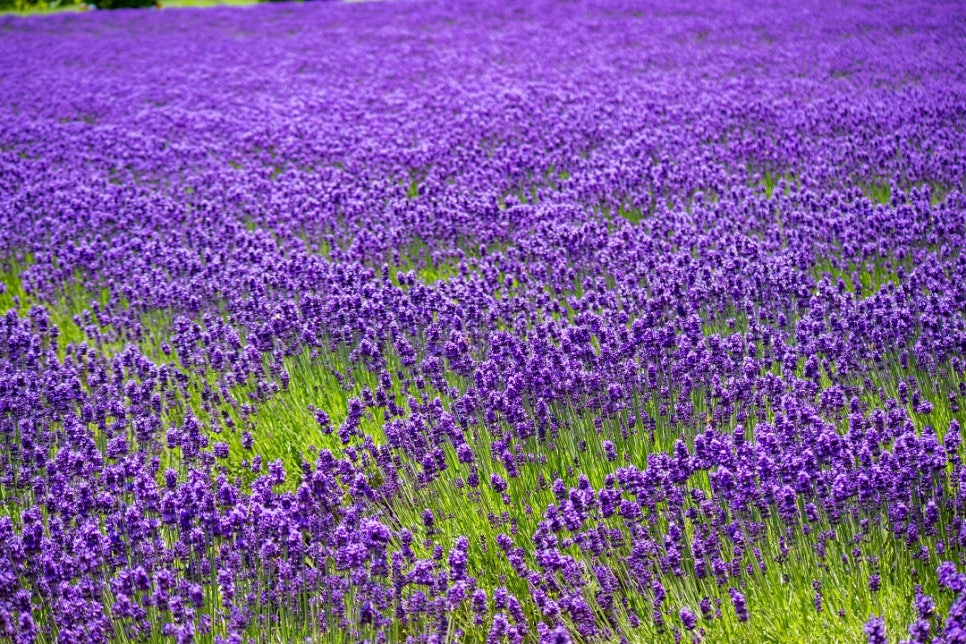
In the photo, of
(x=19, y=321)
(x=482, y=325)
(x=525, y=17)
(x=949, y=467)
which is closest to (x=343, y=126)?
(x=19, y=321)

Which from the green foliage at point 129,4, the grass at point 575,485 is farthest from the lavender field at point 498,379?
the green foliage at point 129,4

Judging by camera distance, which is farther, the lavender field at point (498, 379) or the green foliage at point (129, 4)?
the green foliage at point (129, 4)

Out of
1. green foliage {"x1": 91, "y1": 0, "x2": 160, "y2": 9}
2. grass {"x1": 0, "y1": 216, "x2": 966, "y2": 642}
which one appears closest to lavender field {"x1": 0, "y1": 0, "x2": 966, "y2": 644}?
grass {"x1": 0, "y1": 216, "x2": 966, "y2": 642}

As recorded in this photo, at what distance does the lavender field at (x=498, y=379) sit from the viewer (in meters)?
2.42

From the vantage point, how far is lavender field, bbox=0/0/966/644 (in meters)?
2.42

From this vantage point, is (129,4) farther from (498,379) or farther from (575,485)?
(575,485)

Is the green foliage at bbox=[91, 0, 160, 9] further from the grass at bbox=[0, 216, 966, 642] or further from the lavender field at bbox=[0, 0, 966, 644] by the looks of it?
the grass at bbox=[0, 216, 966, 642]

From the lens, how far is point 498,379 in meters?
3.31

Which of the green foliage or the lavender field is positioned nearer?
the lavender field

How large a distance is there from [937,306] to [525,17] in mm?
14376

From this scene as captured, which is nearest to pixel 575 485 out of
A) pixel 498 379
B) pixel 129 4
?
pixel 498 379

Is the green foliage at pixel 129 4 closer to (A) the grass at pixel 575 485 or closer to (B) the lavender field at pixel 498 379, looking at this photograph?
(B) the lavender field at pixel 498 379

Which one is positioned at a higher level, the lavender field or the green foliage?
the green foliage

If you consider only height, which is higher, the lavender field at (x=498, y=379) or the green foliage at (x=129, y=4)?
the green foliage at (x=129, y=4)
